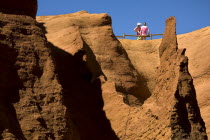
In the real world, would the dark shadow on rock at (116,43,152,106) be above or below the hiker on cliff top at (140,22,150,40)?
below

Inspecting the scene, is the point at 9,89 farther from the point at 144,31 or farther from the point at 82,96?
the point at 144,31

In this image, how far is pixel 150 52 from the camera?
25.7 metres

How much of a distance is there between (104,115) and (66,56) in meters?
2.37

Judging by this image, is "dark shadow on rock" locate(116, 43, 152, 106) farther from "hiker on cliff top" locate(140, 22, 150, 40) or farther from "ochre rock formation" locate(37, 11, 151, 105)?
"hiker on cliff top" locate(140, 22, 150, 40)

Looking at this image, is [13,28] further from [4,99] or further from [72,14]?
[72,14]

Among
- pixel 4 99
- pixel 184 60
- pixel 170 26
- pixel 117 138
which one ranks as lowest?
pixel 117 138

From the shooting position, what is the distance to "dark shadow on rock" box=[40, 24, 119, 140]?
15.1 m

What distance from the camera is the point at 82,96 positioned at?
1598 centimetres

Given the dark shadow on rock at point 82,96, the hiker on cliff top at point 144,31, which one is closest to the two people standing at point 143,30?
Result: the hiker on cliff top at point 144,31

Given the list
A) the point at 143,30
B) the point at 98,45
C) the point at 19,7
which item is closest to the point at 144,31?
the point at 143,30

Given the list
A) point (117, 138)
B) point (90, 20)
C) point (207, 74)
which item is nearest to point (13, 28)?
point (117, 138)

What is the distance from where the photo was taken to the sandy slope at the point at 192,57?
76.2 ft

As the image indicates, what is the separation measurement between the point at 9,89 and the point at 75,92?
13.8 ft

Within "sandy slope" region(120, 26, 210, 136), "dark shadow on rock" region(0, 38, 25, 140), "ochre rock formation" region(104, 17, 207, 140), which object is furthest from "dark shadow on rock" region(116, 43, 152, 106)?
"dark shadow on rock" region(0, 38, 25, 140)
